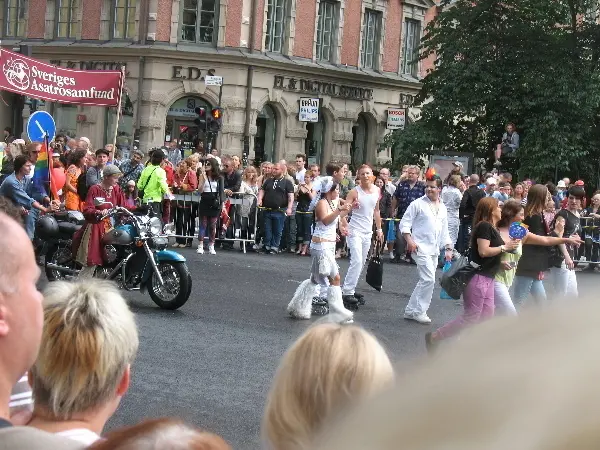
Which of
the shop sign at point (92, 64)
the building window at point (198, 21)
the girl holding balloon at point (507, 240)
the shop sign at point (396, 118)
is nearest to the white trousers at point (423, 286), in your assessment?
the girl holding balloon at point (507, 240)

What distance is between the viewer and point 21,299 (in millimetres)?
2607

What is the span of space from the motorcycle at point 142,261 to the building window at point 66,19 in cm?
3094

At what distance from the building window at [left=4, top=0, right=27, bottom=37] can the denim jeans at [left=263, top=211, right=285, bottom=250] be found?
2495cm

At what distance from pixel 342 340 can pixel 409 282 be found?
1717 centimetres

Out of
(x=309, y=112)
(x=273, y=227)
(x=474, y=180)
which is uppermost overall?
(x=309, y=112)

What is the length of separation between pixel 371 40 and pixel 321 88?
12.3 ft

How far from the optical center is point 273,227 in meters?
23.6

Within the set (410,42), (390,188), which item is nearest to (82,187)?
(390,188)

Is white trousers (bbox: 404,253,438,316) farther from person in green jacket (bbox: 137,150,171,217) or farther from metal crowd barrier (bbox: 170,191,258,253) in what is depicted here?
metal crowd barrier (bbox: 170,191,258,253)

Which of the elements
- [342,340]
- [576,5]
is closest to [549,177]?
[576,5]

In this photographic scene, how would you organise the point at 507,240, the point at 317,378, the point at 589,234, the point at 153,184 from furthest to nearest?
1. the point at 589,234
2. the point at 153,184
3. the point at 507,240
4. the point at 317,378

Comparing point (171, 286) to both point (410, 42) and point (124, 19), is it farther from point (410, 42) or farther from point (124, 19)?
point (410, 42)

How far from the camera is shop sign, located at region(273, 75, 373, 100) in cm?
4369

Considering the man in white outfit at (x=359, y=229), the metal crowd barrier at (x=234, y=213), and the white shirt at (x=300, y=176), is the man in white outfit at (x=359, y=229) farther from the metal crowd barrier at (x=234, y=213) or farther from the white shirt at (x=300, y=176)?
the white shirt at (x=300, y=176)
